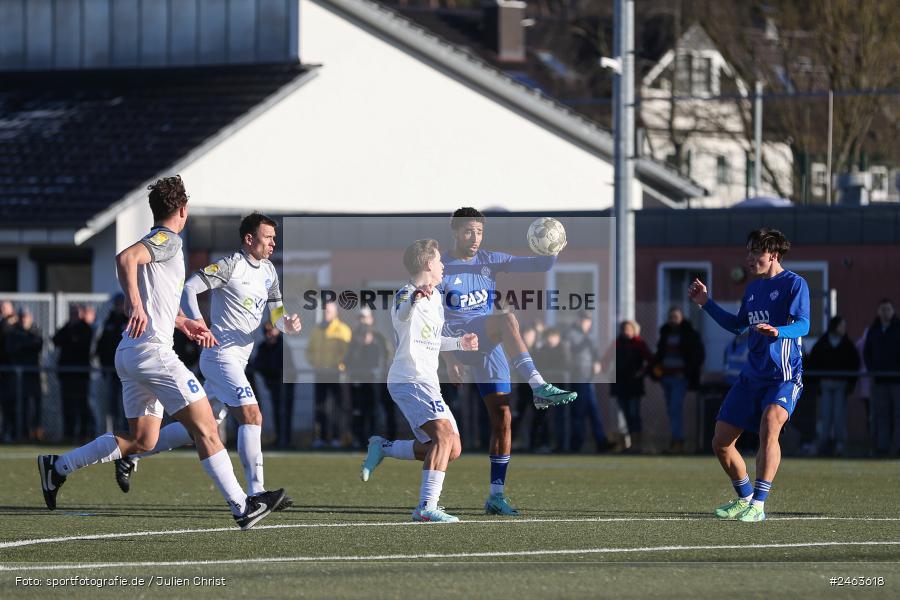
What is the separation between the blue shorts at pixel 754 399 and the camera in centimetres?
1138

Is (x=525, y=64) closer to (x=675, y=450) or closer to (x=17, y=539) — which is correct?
(x=675, y=450)

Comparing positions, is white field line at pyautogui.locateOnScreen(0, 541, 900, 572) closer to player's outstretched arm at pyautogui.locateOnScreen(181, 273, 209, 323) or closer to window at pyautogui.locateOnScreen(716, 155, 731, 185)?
player's outstretched arm at pyautogui.locateOnScreen(181, 273, 209, 323)

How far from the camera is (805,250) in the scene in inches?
1016

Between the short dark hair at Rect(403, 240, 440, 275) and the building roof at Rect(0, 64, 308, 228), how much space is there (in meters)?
17.4

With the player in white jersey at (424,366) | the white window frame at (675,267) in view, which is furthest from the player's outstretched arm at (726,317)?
the white window frame at (675,267)

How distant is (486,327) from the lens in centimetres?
1207

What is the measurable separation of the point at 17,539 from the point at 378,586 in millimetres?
3102

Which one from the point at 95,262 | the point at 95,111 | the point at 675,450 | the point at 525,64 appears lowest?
the point at 675,450

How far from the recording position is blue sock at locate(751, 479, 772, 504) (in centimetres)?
1141

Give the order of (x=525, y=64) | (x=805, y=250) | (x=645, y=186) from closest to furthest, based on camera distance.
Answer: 1. (x=805, y=250)
2. (x=645, y=186)
3. (x=525, y=64)

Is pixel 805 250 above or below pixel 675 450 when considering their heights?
above

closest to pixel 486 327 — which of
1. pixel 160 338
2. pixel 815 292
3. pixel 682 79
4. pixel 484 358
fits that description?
Result: pixel 484 358

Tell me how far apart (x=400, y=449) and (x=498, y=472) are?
74 centimetres

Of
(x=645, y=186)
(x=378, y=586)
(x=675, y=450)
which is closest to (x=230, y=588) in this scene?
(x=378, y=586)
